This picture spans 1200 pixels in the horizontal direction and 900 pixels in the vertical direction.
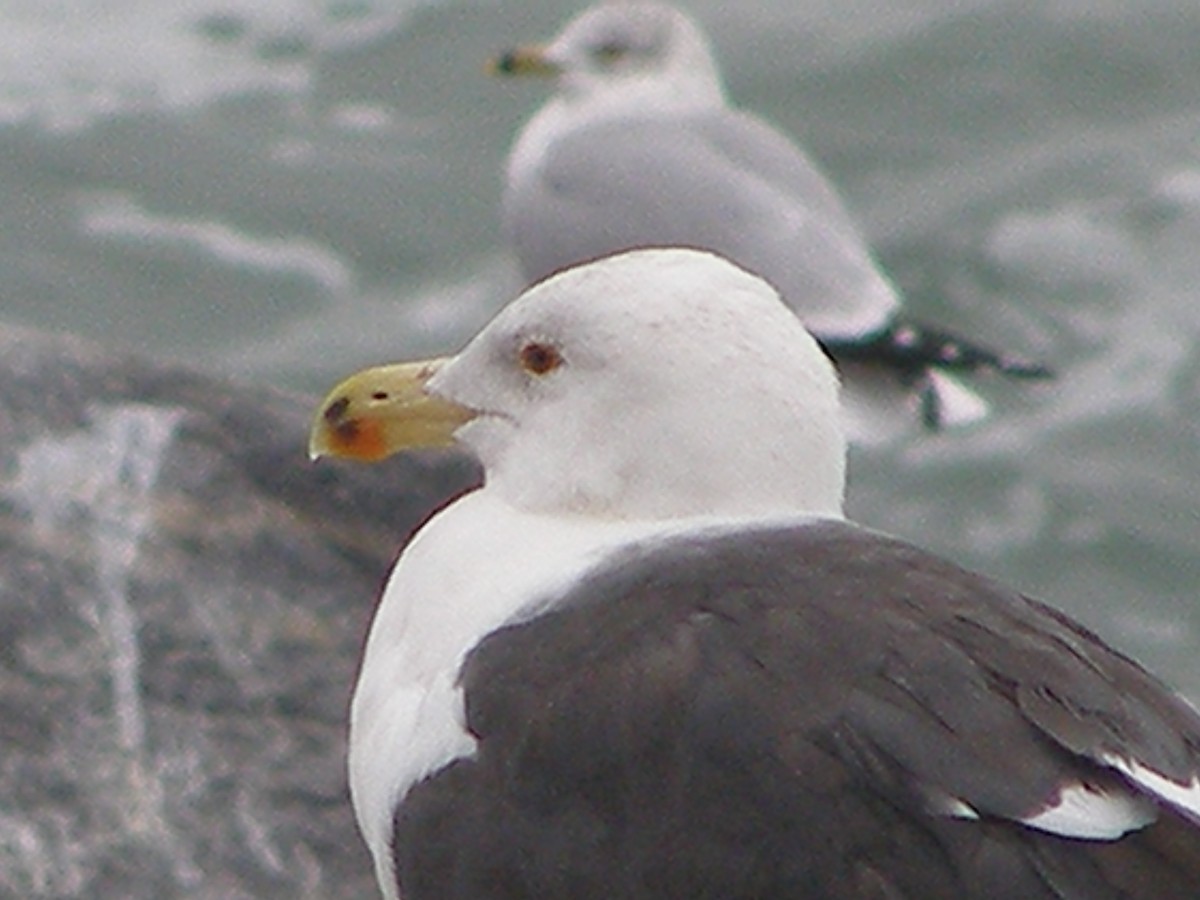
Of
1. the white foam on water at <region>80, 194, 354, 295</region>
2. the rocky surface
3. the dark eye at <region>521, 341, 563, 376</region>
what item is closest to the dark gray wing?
the dark eye at <region>521, 341, 563, 376</region>

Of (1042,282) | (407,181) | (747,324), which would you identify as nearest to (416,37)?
(407,181)

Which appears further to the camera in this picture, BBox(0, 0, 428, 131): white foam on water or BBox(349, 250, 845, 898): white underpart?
BBox(0, 0, 428, 131): white foam on water

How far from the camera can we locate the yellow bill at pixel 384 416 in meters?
4.09

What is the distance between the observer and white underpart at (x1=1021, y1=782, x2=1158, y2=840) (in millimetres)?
2975

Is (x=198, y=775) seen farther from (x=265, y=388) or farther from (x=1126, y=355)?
(x=1126, y=355)

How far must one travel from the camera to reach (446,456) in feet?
17.5

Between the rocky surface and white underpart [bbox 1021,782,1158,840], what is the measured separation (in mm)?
1864

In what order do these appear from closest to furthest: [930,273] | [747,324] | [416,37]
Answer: [747,324]
[930,273]
[416,37]

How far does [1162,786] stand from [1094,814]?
105mm

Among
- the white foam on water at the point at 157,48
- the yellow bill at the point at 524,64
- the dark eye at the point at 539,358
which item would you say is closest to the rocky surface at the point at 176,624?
the dark eye at the point at 539,358

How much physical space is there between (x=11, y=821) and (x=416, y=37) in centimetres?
798

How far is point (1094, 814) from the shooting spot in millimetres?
2992

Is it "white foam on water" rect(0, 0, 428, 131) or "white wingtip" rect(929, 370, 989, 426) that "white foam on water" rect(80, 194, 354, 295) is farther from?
"white wingtip" rect(929, 370, 989, 426)

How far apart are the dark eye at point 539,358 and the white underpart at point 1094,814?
3.76 ft
